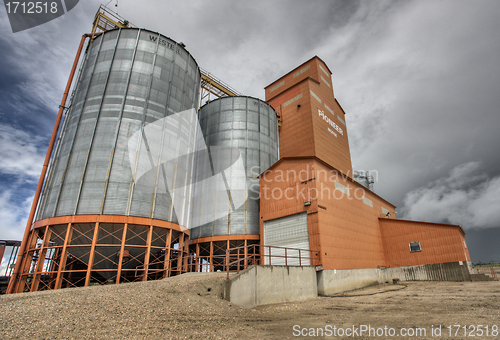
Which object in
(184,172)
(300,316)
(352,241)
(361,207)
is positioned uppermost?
(184,172)

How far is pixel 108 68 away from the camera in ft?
67.9

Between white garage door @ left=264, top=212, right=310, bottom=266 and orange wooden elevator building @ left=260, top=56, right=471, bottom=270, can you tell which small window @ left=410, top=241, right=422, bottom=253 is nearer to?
orange wooden elevator building @ left=260, top=56, right=471, bottom=270

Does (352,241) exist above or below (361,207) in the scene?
below

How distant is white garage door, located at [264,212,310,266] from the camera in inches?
725

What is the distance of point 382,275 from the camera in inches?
932

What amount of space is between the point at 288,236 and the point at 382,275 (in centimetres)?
1123

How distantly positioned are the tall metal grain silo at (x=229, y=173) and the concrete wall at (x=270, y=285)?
907cm

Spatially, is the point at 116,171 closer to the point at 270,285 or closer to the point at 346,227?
the point at 270,285

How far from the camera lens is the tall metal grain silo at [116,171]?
16.6 metres

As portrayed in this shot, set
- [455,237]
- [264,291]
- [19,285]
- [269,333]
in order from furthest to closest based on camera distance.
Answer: [455,237] < [19,285] < [264,291] < [269,333]

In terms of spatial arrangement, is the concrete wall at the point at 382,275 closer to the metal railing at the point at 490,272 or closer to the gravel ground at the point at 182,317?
the metal railing at the point at 490,272

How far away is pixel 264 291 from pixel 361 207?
1524 centimetres

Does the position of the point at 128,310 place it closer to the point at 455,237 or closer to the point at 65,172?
the point at 65,172

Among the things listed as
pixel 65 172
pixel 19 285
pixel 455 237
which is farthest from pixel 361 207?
pixel 19 285
